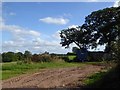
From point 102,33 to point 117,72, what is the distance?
160ft

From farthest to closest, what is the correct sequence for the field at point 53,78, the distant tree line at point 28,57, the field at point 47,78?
the distant tree line at point 28,57 < the field at point 47,78 < the field at point 53,78

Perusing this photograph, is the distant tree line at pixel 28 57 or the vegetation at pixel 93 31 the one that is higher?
the vegetation at pixel 93 31

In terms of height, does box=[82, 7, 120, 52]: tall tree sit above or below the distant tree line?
above

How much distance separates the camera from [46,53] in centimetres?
3625

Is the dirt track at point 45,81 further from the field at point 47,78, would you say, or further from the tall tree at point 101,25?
the tall tree at point 101,25

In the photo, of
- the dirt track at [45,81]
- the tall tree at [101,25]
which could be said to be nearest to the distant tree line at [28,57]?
the dirt track at [45,81]

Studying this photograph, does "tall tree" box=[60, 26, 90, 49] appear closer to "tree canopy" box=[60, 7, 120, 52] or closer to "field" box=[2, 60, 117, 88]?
"tree canopy" box=[60, 7, 120, 52]

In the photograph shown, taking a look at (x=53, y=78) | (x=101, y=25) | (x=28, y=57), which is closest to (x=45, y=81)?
(x=53, y=78)

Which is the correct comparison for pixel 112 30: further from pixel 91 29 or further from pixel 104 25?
pixel 91 29

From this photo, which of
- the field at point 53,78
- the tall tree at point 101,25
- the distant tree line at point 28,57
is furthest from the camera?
the tall tree at point 101,25

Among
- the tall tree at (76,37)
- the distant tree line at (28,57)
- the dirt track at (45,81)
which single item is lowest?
the dirt track at (45,81)

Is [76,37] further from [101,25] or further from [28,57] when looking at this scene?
[28,57]

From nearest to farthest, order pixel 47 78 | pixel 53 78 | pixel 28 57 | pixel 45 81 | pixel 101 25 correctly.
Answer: pixel 45 81
pixel 53 78
pixel 47 78
pixel 28 57
pixel 101 25

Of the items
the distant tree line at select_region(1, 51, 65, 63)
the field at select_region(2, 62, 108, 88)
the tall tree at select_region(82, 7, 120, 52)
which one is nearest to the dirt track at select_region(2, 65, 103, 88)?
the field at select_region(2, 62, 108, 88)
